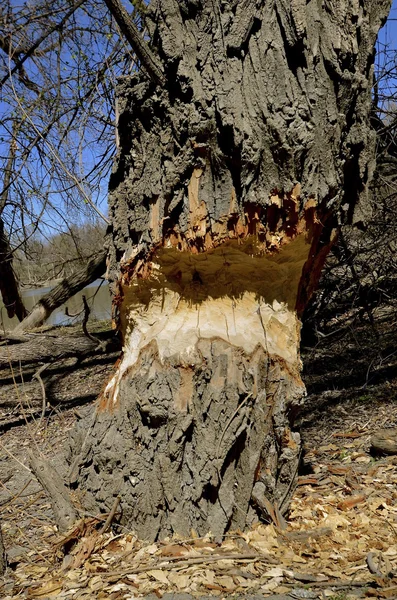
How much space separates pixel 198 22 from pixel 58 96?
4.00 meters

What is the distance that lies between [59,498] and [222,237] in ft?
5.15

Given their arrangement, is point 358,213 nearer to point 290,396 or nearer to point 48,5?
point 290,396

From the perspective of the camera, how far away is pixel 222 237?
2.81 meters

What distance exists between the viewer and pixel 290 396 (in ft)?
10.1

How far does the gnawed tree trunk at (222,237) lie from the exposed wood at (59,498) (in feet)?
0.39

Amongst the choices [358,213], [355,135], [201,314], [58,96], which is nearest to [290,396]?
[201,314]

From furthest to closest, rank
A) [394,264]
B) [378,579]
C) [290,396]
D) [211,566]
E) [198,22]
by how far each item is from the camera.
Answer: [394,264], [290,396], [198,22], [211,566], [378,579]

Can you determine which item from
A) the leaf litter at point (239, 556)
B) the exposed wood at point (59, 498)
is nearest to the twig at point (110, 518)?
the leaf litter at point (239, 556)

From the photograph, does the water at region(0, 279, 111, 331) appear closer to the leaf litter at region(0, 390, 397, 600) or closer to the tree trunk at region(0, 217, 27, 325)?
the tree trunk at region(0, 217, 27, 325)

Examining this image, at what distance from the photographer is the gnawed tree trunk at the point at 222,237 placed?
8.77 feet

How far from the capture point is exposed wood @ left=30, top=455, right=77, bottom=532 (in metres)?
2.89

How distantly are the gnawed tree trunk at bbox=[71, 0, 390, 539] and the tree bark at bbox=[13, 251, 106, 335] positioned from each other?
15.7 ft

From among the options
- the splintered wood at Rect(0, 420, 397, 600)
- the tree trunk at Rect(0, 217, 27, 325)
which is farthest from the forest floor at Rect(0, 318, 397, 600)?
the tree trunk at Rect(0, 217, 27, 325)

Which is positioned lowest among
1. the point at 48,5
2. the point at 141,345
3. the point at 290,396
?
the point at 290,396
